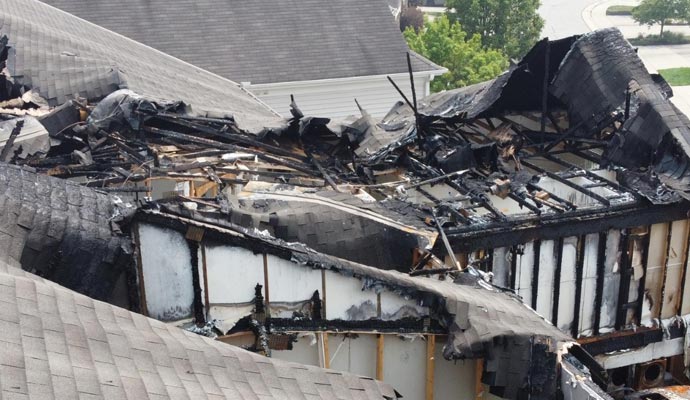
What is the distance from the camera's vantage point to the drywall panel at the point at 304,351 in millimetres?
8750

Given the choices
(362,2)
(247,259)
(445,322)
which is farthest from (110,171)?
(362,2)

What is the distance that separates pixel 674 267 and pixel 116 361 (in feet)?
27.6

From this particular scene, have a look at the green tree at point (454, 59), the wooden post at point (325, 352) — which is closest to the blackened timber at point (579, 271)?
the wooden post at point (325, 352)

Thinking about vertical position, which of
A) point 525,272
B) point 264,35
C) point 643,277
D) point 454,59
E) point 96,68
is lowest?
point 454,59

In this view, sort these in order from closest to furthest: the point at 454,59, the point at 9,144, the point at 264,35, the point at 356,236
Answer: the point at 356,236 < the point at 9,144 < the point at 264,35 < the point at 454,59

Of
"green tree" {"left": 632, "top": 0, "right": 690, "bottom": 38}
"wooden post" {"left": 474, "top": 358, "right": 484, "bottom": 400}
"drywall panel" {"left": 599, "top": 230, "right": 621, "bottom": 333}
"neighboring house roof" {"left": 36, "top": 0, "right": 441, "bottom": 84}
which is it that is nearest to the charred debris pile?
"drywall panel" {"left": 599, "top": 230, "right": 621, "bottom": 333}

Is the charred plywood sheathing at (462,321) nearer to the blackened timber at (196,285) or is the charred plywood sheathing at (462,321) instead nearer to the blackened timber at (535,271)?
the blackened timber at (196,285)

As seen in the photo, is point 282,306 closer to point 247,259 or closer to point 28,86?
point 247,259

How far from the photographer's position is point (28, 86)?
15.7 metres

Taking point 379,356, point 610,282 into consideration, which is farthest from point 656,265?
point 379,356

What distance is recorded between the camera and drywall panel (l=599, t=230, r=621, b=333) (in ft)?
36.8

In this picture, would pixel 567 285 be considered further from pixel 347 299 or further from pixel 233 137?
pixel 233 137

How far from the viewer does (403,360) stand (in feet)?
29.6

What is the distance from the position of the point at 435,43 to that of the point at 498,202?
2045 cm
